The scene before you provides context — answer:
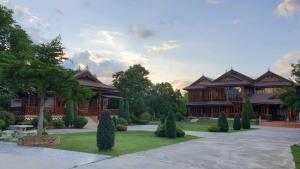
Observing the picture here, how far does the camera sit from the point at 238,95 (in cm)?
5581

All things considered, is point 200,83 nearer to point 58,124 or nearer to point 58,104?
point 58,104

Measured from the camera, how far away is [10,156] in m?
12.1

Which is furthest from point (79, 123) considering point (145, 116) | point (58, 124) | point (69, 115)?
point (145, 116)

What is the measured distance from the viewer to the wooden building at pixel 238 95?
52.7m

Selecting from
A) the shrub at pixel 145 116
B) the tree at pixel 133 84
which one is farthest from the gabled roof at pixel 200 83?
the shrub at pixel 145 116

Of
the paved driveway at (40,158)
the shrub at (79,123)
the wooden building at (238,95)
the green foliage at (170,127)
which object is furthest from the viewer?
the wooden building at (238,95)

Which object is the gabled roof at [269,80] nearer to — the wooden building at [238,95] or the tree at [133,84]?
the wooden building at [238,95]

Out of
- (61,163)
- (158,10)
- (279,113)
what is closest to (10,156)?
(61,163)

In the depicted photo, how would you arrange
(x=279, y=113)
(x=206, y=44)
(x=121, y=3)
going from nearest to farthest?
(x=121, y=3) < (x=206, y=44) < (x=279, y=113)

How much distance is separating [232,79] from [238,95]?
3.50 meters

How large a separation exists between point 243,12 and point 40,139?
15604 mm

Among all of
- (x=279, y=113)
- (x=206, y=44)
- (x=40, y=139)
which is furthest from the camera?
(x=279, y=113)

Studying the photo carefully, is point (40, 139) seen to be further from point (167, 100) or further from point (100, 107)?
point (167, 100)

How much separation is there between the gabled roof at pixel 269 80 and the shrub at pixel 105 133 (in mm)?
46380
